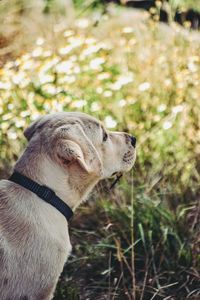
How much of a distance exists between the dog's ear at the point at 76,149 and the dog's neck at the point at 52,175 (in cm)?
8

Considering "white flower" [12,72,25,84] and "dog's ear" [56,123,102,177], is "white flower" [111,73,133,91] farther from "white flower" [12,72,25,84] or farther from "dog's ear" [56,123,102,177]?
"dog's ear" [56,123,102,177]

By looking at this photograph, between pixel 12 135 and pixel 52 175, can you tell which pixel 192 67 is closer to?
pixel 12 135

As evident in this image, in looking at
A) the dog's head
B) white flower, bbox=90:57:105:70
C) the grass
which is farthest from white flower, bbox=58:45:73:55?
the dog's head

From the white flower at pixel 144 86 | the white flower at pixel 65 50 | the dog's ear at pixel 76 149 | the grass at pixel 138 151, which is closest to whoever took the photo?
the dog's ear at pixel 76 149

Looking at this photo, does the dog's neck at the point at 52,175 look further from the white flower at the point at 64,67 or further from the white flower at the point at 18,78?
the white flower at the point at 64,67

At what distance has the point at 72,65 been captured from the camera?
6.58 metres

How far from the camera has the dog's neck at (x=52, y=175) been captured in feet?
11.1

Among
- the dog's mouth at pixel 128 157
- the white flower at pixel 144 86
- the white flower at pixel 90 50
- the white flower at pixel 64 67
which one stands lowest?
the white flower at pixel 144 86

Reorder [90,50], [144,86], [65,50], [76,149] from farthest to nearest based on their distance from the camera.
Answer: [90,50]
[65,50]
[144,86]
[76,149]

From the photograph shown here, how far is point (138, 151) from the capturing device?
5742 mm

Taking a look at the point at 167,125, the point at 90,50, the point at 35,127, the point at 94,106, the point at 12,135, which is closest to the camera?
the point at 35,127

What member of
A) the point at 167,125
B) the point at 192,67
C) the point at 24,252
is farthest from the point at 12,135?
the point at 24,252

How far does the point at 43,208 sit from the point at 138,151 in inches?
99.8

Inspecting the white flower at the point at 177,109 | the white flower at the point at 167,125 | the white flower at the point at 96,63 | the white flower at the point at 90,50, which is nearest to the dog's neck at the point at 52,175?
the white flower at the point at 167,125
